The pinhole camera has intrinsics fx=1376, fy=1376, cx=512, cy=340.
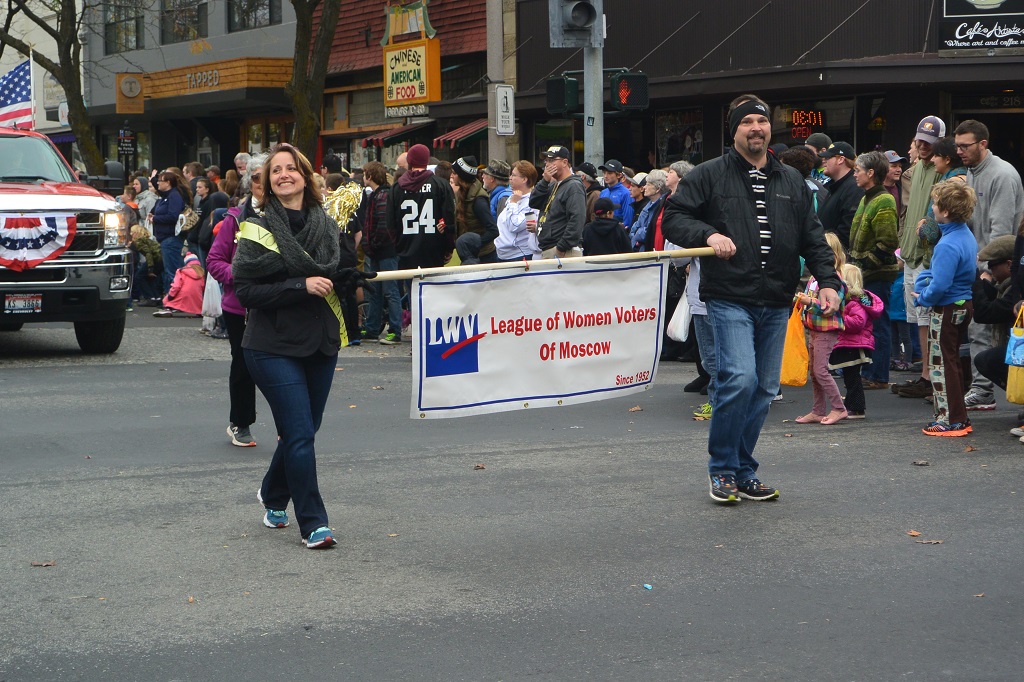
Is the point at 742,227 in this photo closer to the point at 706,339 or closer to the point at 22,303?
the point at 706,339

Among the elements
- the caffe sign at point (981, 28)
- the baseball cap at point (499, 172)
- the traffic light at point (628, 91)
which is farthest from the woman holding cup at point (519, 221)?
the caffe sign at point (981, 28)

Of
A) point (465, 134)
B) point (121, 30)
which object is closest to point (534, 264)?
point (465, 134)

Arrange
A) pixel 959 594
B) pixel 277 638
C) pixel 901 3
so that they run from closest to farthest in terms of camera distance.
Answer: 1. pixel 277 638
2. pixel 959 594
3. pixel 901 3

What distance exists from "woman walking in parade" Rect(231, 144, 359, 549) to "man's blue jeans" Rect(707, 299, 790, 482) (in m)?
1.95

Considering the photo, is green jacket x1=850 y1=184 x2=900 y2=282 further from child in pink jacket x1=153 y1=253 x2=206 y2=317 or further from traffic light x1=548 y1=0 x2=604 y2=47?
child in pink jacket x1=153 y1=253 x2=206 y2=317

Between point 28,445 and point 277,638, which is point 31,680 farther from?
point 28,445

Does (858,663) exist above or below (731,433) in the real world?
below

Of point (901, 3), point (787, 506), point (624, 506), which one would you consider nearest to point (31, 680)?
point (624, 506)

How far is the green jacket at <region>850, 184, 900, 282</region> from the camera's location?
11.1m

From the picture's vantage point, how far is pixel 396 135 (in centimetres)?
2864

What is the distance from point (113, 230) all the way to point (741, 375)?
27.9ft

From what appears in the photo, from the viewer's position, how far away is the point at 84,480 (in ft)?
25.9

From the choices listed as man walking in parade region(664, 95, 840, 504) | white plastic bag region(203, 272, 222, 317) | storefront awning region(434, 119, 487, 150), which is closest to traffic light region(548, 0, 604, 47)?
white plastic bag region(203, 272, 222, 317)

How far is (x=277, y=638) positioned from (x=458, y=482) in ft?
9.41
